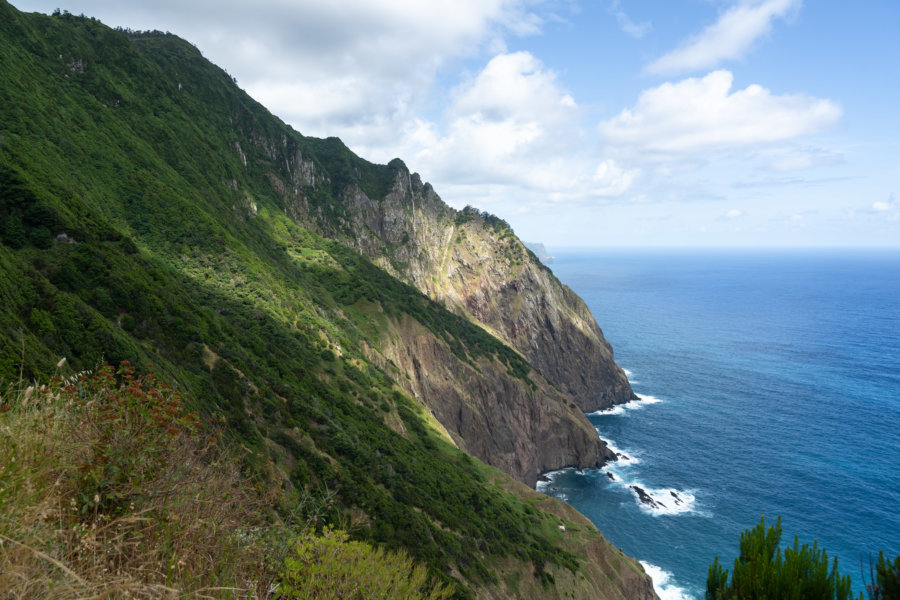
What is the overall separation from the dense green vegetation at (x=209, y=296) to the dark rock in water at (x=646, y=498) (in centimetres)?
2917

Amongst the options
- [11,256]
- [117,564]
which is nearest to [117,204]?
[11,256]

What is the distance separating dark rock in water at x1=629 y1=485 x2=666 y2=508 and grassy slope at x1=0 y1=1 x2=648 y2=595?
29742 millimetres

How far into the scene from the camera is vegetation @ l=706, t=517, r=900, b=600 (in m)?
9.55

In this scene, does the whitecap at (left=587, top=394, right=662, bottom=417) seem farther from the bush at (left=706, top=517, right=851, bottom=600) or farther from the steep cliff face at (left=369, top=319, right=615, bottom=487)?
the bush at (left=706, top=517, right=851, bottom=600)

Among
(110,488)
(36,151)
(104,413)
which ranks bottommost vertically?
(110,488)

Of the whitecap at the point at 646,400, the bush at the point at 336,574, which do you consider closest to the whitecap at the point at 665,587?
the bush at the point at 336,574

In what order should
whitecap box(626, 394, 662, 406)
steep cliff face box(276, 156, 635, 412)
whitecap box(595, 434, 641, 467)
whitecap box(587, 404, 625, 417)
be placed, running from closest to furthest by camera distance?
whitecap box(595, 434, 641, 467) < whitecap box(587, 404, 625, 417) < whitecap box(626, 394, 662, 406) < steep cliff face box(276, 156, 635, 412)

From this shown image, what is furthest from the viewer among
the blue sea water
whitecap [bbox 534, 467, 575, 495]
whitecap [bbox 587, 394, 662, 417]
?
whitecap [bbox 587, 394, 662, 417]

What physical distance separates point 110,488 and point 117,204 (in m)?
53.4

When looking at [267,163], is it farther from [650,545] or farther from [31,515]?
[31,515]

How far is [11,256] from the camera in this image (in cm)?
2494

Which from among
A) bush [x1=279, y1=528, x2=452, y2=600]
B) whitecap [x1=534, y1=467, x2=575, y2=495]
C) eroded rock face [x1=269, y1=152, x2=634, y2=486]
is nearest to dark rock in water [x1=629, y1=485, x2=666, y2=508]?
eroded rock face [x1=269, y1=152, x2=634, y2=486]

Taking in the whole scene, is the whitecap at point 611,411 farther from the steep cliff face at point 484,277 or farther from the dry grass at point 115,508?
the dry grass at point 115,508

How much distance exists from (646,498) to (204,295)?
7085cm
